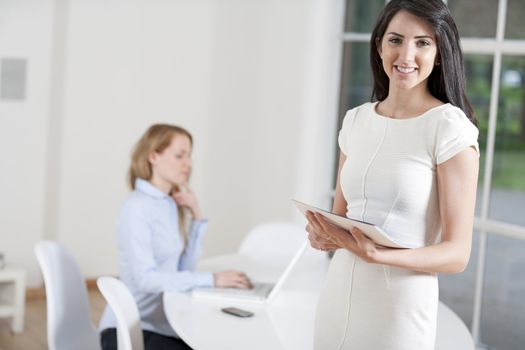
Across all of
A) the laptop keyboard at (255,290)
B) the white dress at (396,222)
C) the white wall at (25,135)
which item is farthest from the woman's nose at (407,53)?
the white wall at (25,135)

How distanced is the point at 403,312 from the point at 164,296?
115cm

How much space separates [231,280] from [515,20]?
2.02 m

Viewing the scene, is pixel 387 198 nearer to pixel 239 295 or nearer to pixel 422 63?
pixel 422 63

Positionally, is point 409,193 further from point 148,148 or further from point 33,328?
point 33,328

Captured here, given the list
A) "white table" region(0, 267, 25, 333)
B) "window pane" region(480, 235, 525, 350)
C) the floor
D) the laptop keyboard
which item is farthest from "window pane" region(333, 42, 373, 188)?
the laptop keyboard

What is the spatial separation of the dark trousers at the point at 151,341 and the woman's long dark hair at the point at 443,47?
136 centimetres

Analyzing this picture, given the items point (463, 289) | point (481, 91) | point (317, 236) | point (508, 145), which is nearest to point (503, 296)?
point (463, 289)

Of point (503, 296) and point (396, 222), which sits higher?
point (396, 222)

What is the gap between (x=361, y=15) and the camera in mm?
4992

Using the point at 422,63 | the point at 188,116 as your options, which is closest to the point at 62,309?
the point at 422,63

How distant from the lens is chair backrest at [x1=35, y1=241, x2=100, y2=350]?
2.72m

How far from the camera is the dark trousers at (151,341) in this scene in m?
2.80

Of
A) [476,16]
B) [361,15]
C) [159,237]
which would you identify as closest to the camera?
[159,237]

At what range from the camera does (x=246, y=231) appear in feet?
19.0
